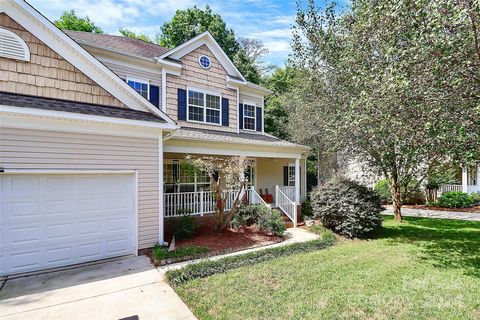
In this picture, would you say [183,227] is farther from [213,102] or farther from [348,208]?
[213,102]

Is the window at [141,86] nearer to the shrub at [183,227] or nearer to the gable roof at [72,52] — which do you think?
the gable roof at [72,52]

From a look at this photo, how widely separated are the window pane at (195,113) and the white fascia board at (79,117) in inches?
177

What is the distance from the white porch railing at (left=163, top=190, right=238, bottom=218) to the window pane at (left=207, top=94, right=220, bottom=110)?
14.8ft

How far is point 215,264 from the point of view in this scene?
6.35m

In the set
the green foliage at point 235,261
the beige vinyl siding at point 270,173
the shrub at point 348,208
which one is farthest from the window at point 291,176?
the green foliage at point 235,261

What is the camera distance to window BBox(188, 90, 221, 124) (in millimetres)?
11938

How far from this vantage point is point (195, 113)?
12.0 meters

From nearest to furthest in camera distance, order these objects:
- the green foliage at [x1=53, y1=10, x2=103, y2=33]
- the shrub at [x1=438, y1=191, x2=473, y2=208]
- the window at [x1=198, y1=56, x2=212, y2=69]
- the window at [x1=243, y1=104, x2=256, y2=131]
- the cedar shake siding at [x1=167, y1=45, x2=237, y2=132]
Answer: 1. the cedar shake siding at [x1=167, y1=45, x2=237, y2=132]
2. the window at [x1=198, y1=56, x2=212, y2=69]
3. the window at [x1=243, y1=104, x2=256, y2=131]
4. the shrub at [x1=438, y1=191, x2=473, y2=208]
5. the green foliage at [x1=53, y1=10, x2=103, y2=33]

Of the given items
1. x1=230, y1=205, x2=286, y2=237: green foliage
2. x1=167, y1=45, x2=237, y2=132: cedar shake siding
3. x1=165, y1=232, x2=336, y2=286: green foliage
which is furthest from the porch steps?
x1=167, y1=45, x2=237, y2=132: cedar shake siding

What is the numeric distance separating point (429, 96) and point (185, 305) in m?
6.75

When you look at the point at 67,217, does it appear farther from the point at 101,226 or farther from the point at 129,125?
the point at 129,125

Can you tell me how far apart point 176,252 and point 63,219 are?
2.83 meters

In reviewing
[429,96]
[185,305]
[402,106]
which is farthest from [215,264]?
[429,96]

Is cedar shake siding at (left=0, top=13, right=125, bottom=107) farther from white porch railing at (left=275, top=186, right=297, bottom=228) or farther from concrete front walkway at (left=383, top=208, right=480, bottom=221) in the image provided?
concrete front walkway at (left=383, top=208, right=480, bottom=221)
